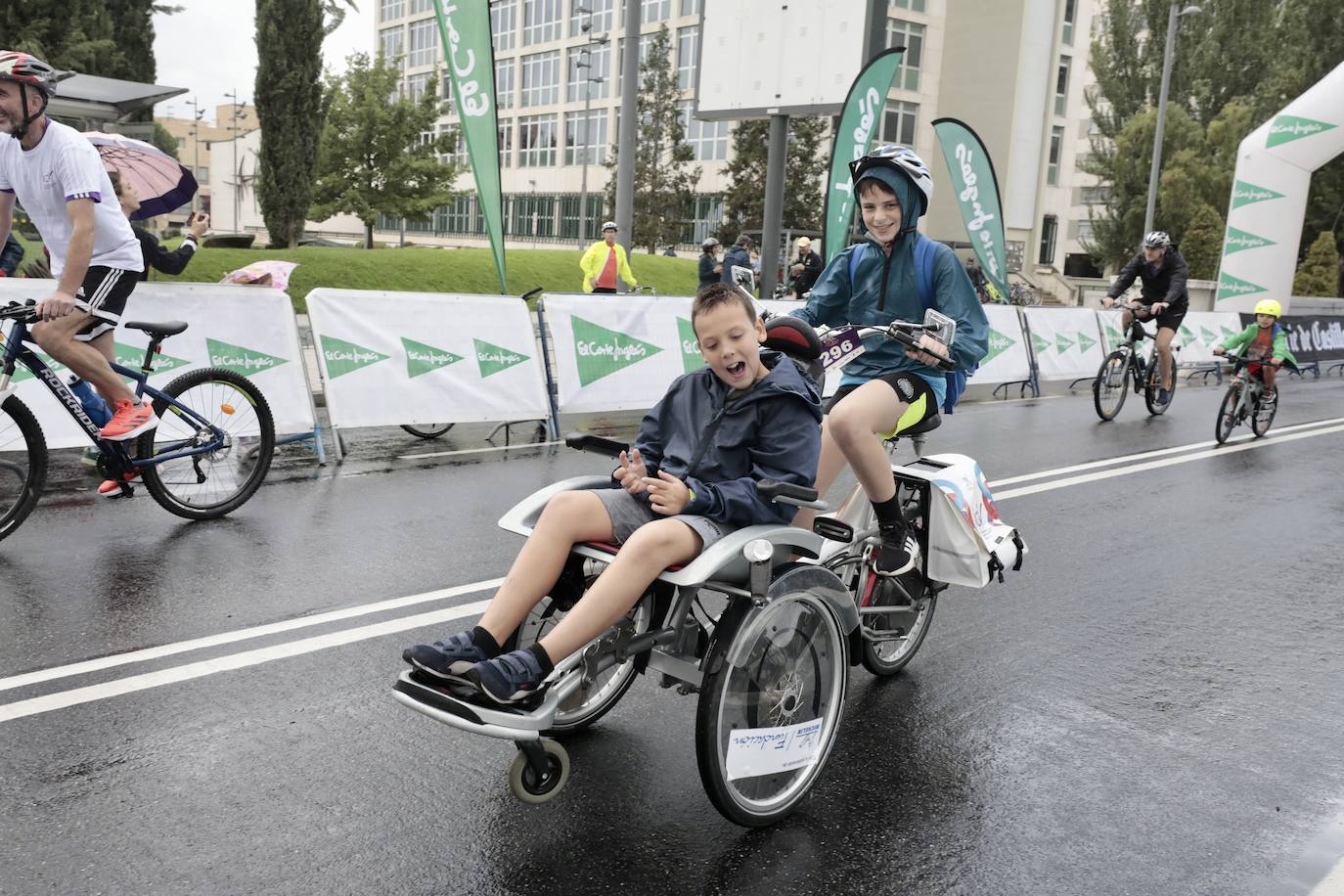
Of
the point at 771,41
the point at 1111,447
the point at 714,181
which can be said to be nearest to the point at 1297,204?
the point at 771,41

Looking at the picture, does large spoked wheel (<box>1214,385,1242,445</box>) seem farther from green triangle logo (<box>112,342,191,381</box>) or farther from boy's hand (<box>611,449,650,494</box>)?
boy's hand (<box>611,449,650,494</box>)

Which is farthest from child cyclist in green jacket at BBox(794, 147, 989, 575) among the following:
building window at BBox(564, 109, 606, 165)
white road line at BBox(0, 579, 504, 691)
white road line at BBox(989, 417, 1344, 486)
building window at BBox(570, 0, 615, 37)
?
building window at BBox(570, 0, 615, 37)

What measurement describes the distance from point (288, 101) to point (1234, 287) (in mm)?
22269

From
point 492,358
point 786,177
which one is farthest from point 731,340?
point 786,177

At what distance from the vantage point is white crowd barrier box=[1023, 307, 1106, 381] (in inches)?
630

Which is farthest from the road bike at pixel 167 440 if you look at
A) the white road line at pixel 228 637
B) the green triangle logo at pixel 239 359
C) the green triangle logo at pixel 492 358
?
the green triangle logo at pixel 492 358

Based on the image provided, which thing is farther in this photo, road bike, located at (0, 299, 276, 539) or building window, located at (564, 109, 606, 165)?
building window, located at (564, 109, 606, 165)

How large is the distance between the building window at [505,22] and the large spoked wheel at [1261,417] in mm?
73820

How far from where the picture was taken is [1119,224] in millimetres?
45469

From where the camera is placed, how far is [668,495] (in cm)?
329

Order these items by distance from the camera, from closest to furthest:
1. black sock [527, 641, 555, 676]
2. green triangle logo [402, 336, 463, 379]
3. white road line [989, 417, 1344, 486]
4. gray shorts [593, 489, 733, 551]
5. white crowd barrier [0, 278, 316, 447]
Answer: black sock [527, 641, 555, 676] < gray shorts [593, 489, 733, 551] < white crowd barrier [0, 278, 316, 447] < white road line [989, 417, 1344, 486] < green triangle logo [402, 336, 463, 379]

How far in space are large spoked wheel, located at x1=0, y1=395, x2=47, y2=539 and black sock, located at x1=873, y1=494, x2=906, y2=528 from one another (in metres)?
4.10

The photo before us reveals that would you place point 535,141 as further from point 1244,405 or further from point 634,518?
point 634,518

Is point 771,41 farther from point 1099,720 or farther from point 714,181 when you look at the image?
point 714,181
